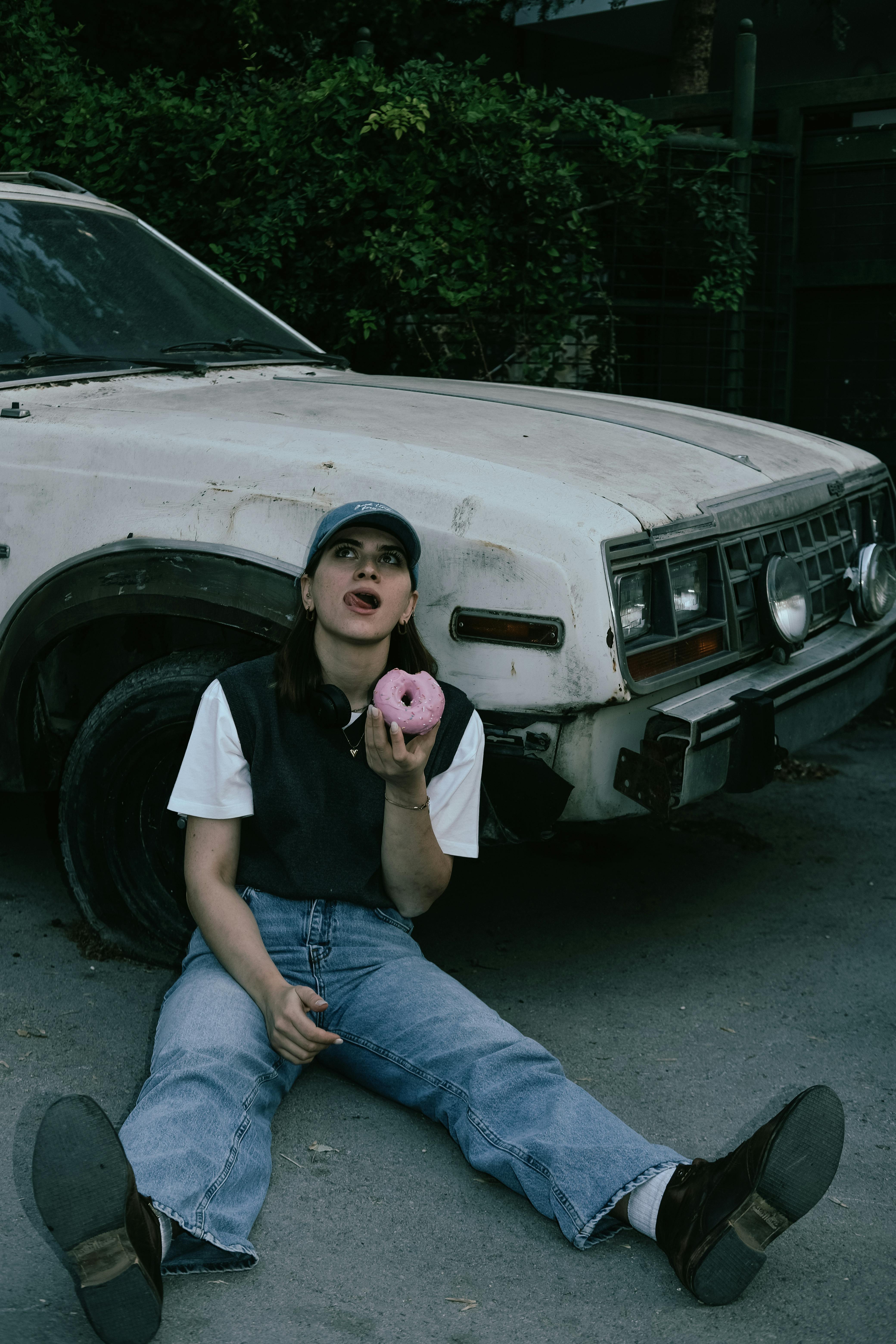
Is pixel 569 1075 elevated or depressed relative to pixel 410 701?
depressed

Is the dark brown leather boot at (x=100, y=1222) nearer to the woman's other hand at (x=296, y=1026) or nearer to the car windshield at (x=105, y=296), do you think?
the woman's other hand at (x=296, y=1026)

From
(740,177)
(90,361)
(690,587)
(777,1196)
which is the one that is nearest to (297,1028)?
(777,1196)

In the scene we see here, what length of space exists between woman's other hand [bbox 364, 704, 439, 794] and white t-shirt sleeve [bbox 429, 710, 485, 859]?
0.16m

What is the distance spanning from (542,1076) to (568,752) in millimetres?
689

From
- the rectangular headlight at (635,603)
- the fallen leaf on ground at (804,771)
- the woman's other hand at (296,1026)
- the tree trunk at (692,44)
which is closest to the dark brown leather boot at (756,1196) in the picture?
the woman's other hand at (296,1026)

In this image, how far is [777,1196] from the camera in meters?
2.18

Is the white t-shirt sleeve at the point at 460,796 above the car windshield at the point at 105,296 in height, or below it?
below

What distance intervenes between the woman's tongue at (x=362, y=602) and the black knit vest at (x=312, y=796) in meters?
0.23

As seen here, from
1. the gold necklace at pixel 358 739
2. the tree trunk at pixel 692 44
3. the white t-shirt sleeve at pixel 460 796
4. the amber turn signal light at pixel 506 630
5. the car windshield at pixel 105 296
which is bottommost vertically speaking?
the white t-shirt sleeve at pixel 460 796

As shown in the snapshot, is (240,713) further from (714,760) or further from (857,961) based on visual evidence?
(857,961)

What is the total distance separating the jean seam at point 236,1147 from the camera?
2.25 meters

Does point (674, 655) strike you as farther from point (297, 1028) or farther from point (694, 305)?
point (694, 305)

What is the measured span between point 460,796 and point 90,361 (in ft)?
5.93

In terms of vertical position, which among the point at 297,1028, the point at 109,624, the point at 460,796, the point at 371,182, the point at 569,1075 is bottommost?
the point at 569,1075
